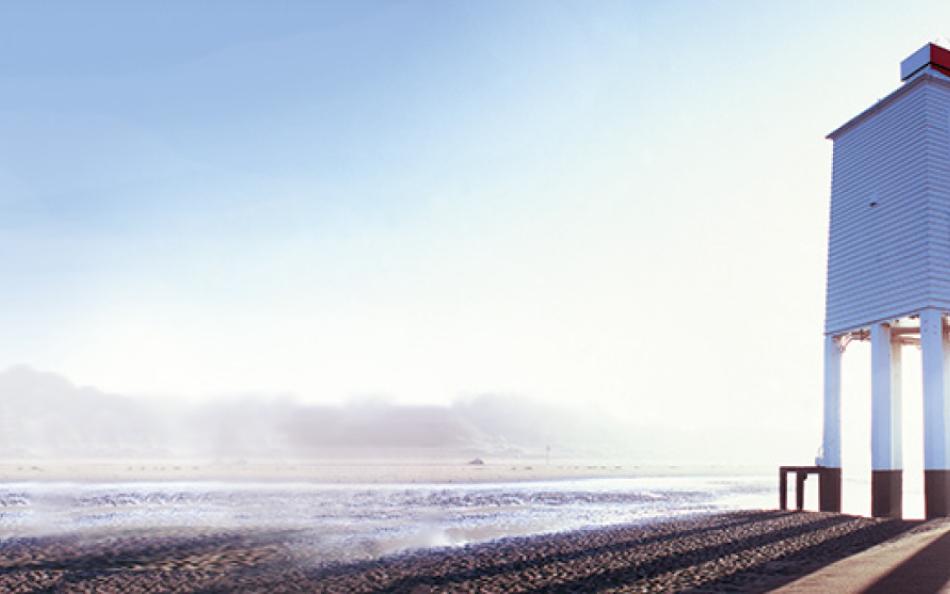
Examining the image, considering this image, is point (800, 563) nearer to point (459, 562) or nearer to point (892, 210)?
point (459, 562)

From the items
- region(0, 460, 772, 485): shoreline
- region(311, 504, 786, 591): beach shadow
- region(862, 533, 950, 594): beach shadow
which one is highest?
region(862, 533, 950, 594): beach shadow

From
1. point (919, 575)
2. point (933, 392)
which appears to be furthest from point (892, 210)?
point (919, 575)

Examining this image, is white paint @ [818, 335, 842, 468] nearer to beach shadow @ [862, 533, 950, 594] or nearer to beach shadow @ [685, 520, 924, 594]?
beach shadow @ [685, 520, 924, 594]

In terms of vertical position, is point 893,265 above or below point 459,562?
above

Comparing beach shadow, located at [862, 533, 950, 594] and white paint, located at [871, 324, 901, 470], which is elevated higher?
white paint, located at [871, 324, 901, 470]

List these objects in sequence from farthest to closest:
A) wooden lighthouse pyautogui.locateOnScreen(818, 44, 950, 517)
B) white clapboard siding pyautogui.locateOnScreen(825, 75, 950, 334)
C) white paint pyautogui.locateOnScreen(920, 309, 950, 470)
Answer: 1. white clapboard siding pyautogui.locateOnScreen(825, 75, 950, 334)
2. wooden lighthouse pyautogui.locateOnScreen(818, 44, 950, 517)
3. white paint pyautogui.locateOnScreen(920, 309, 950, 470)

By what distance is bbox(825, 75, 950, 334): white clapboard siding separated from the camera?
25.6m

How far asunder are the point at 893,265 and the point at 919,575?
16875 millimetres

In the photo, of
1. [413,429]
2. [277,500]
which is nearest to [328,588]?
[277,500]

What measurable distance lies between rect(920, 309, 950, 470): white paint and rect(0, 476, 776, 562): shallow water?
9412 mm

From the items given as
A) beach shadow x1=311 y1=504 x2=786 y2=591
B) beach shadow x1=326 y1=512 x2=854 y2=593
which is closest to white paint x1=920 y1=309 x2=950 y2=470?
beach shadow x1=326 y1=512 x2=854 y2=593

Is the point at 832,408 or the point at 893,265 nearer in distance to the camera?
the point at 893,265

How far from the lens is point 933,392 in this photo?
25484 mm

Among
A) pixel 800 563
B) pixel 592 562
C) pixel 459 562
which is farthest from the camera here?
pixel 459 562
